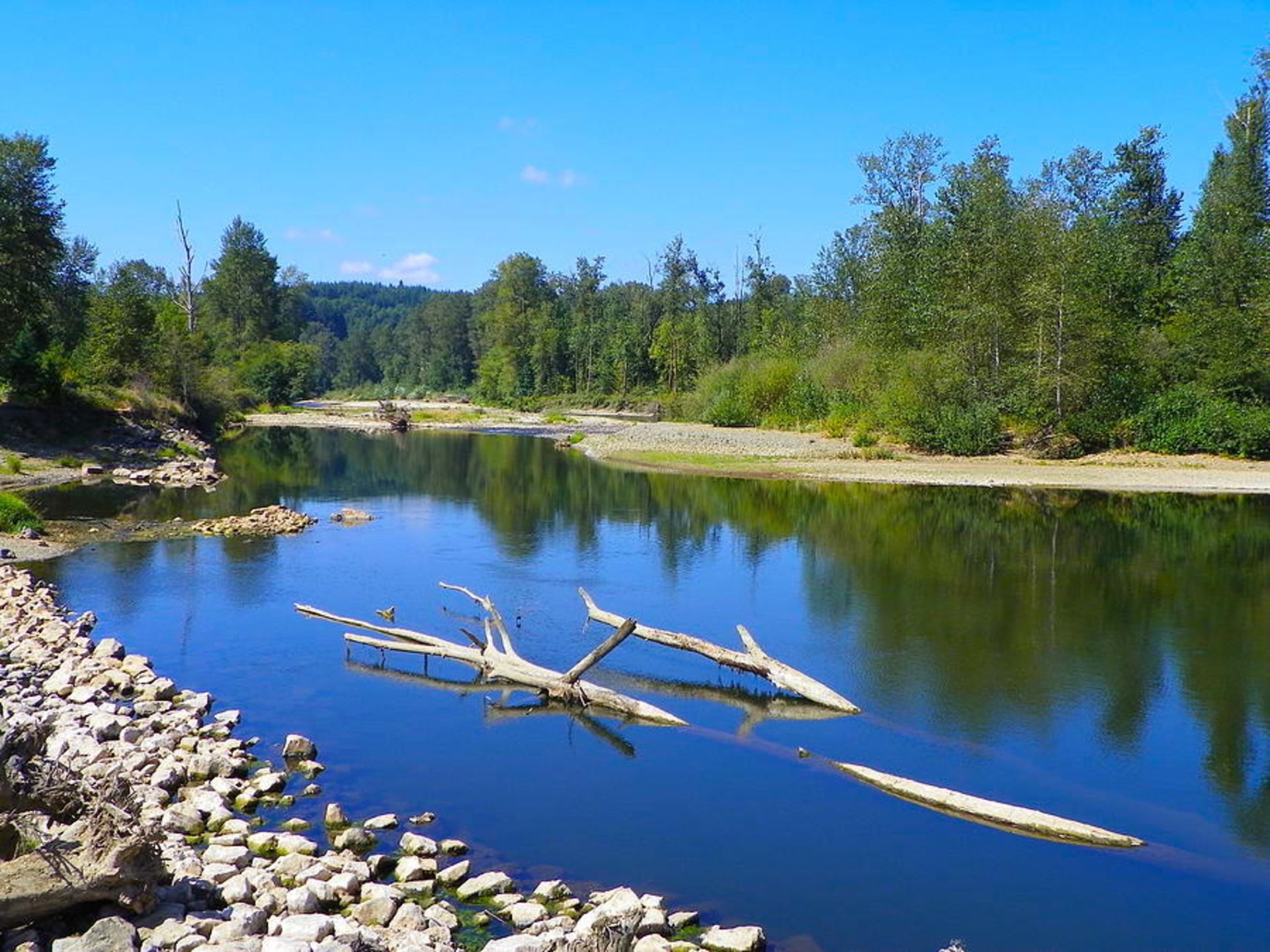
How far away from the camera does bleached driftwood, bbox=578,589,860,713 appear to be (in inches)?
677

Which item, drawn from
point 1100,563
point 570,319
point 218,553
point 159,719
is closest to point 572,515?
point 218,553

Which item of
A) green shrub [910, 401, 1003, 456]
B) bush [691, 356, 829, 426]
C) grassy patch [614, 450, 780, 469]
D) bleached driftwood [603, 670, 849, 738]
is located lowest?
bleached driftwood [603, 670, 849, 738]

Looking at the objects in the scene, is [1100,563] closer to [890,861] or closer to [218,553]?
[890,861]

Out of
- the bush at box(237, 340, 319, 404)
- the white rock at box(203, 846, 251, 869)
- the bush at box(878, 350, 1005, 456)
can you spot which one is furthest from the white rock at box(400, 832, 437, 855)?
the bush at box(237, 340, 319, 404)

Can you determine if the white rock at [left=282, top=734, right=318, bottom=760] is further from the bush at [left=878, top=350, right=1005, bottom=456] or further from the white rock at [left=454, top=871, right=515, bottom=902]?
the bush at [left=878, top=350, right=1005, bottom=456]

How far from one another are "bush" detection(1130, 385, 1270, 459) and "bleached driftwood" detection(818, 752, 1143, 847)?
137 ft

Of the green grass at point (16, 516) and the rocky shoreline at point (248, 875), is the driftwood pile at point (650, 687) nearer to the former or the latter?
the rocky shoreline at point (248, 875)

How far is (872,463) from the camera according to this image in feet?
175

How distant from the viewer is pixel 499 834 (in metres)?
12.5

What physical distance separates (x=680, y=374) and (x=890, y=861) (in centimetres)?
9218

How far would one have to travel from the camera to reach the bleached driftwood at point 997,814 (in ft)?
40.7

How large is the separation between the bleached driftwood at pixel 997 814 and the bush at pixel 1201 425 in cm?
A: 4177

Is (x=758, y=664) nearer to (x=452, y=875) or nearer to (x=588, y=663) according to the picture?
(x=588, y=663)

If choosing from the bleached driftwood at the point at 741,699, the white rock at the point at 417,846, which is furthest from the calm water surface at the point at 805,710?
the white rock at the point at 417,846
